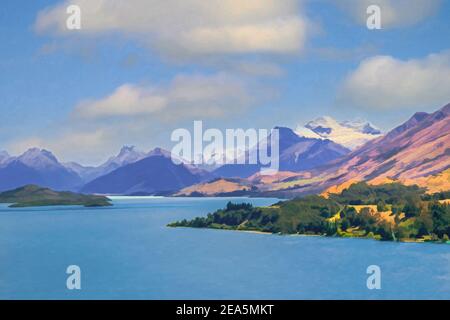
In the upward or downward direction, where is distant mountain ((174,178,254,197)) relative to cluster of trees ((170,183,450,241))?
upward

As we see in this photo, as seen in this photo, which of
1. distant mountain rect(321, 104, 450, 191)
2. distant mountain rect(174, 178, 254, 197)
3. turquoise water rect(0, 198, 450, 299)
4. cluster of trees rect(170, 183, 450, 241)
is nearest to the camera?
turquoise water rect(0, 198, 450, 299)

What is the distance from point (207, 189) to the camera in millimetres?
194125

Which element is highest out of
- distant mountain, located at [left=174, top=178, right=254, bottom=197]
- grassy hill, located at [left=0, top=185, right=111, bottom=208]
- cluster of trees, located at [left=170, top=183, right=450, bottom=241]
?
distant mountain, located at [left=174, top=178, right=254, bottom=197]

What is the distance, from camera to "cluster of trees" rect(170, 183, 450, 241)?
72.3 metres

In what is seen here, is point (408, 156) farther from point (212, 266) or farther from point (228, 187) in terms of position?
point (212, 266)

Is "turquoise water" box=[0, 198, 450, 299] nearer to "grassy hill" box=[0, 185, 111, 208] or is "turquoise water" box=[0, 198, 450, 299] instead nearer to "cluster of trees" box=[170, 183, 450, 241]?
"cluster of trees" box=[170, 183, 450, 241]

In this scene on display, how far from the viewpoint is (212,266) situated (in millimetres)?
54938

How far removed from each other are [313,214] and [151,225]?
86.9 feet

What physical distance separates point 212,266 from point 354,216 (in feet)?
98.7

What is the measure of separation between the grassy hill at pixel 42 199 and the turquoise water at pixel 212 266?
71.6m

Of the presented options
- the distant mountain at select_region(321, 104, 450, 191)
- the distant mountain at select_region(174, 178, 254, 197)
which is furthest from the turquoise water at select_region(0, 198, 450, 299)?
the distant mountain at select_region(174, 178, 254, 197)

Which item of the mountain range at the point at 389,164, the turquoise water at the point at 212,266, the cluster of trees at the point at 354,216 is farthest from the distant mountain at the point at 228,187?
the turquoise water at the point at 212,266

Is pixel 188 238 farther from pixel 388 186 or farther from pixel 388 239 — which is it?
pixel 388 186

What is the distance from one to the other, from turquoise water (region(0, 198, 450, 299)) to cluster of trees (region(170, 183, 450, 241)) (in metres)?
3.51
